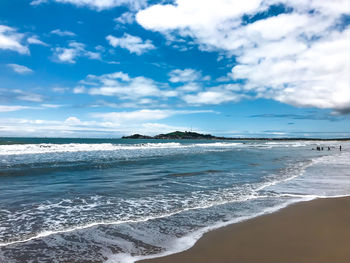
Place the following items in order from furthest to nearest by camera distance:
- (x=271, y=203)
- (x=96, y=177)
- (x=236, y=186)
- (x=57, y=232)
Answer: (x=96, y=177), (x=236, y=186), (x=271, y=203), (x=57, y=232)

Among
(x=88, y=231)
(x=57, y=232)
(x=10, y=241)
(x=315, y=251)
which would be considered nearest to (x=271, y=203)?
(x=315, y=251)

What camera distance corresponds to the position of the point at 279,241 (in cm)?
523

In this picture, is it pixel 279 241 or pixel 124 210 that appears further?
pixel 124 210

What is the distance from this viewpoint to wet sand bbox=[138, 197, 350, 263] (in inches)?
178

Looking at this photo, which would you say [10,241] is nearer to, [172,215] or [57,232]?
[57,232]

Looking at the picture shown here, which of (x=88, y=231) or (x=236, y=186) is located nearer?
(x=88, y=231)

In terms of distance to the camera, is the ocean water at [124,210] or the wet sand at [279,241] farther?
the ocean water at [124,210]

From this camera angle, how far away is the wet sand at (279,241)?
452cm

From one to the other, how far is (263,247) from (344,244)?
1.59 m

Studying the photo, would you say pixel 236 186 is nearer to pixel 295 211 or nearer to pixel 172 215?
pixel 295 211

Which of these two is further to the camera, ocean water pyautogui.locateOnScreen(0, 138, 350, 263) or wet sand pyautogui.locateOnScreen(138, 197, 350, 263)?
ocean water pyautogui.locateOnScreen(0, 138, 350, 263)

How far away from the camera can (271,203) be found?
27.7 ft

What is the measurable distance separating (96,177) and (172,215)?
8.04m

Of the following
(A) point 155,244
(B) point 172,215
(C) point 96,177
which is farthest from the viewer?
(C) point 96,177
